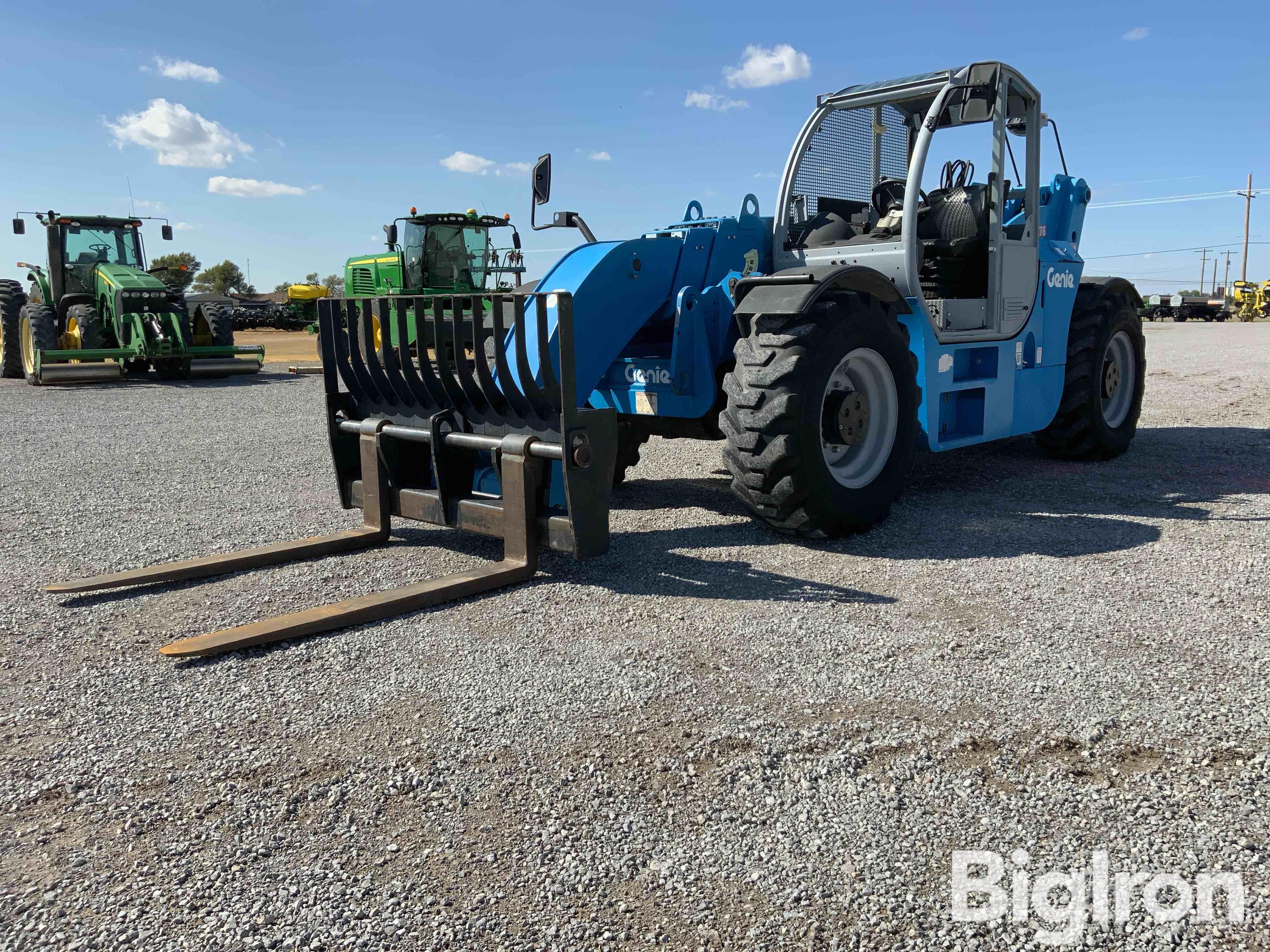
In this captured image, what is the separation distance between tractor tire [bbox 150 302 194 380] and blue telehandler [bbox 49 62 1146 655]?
11952 mm

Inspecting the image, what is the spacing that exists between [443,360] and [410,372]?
1.08 feet

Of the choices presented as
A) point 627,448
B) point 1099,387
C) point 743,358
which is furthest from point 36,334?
point 1099,387

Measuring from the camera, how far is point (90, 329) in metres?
16.7

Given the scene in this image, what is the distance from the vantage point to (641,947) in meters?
2.08

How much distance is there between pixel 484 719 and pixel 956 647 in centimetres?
182

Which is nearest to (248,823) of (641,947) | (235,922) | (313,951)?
(235,922)

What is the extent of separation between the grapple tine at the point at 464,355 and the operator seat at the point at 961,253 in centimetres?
339

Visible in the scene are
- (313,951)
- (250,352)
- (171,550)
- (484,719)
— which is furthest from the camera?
(250,352)

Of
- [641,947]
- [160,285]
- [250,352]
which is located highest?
[160,285]

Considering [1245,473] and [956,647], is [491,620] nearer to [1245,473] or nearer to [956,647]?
[956,647]

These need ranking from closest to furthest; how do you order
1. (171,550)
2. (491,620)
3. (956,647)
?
(956,647) < (491,620) < (171,550)

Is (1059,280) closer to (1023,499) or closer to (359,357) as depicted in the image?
(1023,499)

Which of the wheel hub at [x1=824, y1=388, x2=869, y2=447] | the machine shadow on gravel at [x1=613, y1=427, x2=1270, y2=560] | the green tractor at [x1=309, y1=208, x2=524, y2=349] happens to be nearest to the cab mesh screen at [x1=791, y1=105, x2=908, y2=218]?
the wheel hub at [x1=824, y1=388, x2=869, y2=447]

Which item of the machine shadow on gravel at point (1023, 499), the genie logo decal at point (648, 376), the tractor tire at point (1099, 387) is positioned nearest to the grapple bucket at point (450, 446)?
the genie logo decal at point (648, 376)
